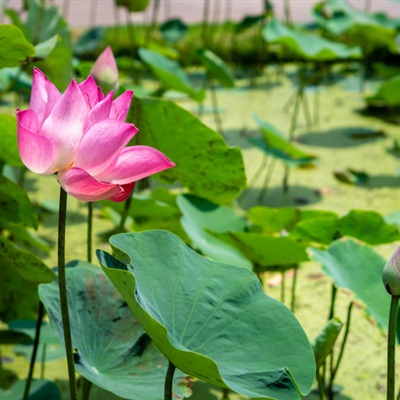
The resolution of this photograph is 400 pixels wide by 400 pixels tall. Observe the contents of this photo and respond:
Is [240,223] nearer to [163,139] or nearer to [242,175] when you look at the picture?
[242,175]

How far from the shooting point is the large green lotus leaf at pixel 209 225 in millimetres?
1290

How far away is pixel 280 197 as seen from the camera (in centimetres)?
232

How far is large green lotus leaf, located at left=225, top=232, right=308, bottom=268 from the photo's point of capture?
1.20m

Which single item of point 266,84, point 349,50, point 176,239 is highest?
point 176,239

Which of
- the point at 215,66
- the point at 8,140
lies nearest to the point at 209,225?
the point at 8,140

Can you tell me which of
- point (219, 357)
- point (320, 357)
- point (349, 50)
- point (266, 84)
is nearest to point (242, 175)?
point (320, 357)

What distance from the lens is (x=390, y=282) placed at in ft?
2.68

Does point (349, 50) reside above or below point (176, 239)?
below

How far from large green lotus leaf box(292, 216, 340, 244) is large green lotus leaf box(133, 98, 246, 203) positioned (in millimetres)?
130

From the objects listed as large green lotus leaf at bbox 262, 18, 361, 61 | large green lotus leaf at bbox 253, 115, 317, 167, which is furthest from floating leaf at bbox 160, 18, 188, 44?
large green lotus leaf at bbox 253, 115, 317, 167

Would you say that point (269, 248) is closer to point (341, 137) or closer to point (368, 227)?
point (368, 227)

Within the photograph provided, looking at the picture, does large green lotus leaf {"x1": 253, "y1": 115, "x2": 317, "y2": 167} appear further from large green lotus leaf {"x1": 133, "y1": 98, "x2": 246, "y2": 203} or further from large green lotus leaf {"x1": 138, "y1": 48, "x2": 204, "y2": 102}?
large green lotus leaf {"x1": 133, "y1": 98, "x2": 246, "y2": 203}

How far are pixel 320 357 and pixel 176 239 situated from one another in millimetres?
244

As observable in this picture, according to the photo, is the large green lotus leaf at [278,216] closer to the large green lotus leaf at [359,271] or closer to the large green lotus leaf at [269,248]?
the large green lotus leaf at [269,248]
